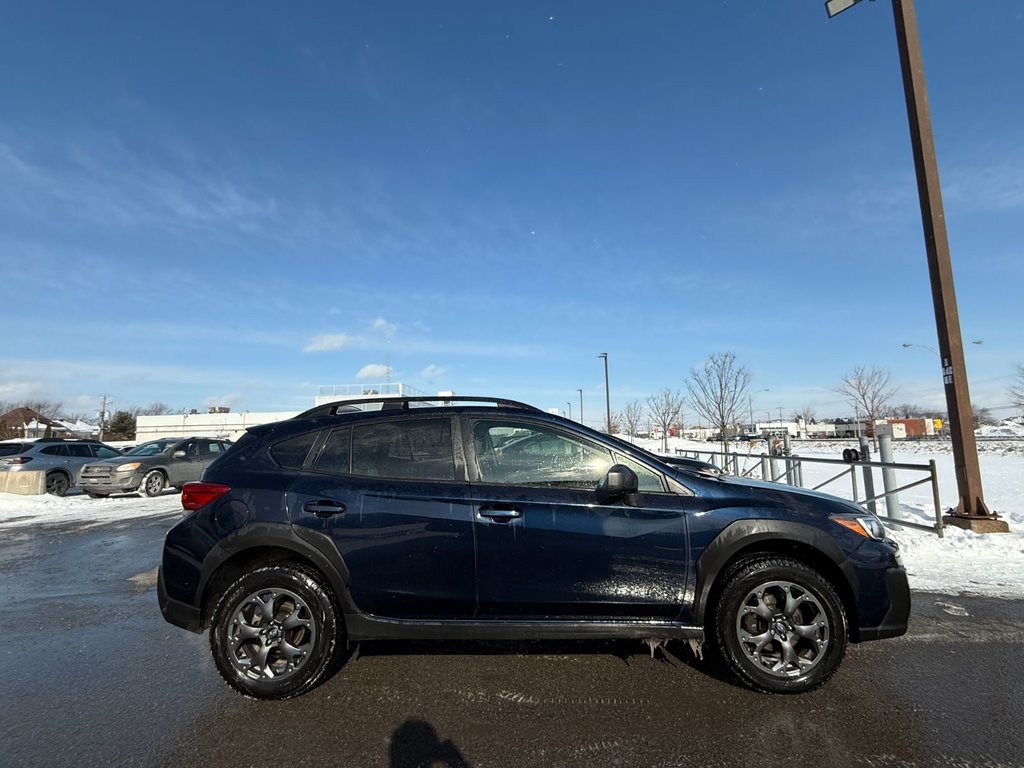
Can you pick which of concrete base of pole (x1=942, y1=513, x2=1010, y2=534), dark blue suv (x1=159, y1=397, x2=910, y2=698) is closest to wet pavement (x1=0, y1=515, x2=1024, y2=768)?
dark blue suv (x1=159, y1=397, x2=910, y2=698)

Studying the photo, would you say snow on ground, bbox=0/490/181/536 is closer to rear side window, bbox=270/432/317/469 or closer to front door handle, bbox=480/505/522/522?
rear side window, bbox=270/432/317/469

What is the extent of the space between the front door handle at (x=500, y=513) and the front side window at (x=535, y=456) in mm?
178

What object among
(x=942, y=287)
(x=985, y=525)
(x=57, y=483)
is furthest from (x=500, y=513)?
(x=57, y=483)

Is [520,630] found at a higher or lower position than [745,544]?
lower

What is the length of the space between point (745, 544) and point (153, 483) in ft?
51.8

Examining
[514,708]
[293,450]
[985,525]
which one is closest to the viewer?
[514,708]

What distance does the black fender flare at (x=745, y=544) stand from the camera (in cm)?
337

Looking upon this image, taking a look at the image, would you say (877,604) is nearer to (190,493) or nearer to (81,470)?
(190,493)

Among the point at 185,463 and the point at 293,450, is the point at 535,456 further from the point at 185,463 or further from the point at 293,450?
the point at 185,463

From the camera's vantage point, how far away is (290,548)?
3.44m

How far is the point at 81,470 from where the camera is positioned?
14.6 m

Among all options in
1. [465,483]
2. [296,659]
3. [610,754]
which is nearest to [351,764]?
[296,659]

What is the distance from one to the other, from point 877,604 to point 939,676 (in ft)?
2.54

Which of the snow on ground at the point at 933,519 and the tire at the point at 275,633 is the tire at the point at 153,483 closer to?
the snow on ground at the point at 933,519
